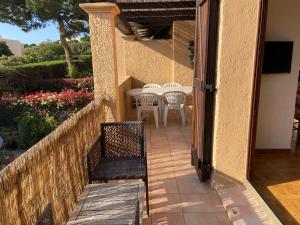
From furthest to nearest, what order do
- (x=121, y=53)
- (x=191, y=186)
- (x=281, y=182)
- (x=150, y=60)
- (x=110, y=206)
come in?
(x=121, y=53)
(x=150, y=60)
(x=191, y=186)
(x=281, y=182)
(x=110, y=206)

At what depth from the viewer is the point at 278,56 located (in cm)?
363

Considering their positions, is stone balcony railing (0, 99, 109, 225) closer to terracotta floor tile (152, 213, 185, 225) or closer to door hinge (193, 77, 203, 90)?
terracotta floor tile (152, 213, 185, 225)

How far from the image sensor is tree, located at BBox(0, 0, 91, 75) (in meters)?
11.6

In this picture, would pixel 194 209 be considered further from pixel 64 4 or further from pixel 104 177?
pixel 64 4

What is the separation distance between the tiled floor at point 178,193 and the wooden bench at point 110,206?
676 millimetres

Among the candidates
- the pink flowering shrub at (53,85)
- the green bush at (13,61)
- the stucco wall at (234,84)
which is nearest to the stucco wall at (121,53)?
the pink flowering shrub at (53,85)

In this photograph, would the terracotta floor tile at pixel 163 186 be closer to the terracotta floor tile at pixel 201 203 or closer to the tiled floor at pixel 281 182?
the terracotta floor tile at pixel 201 203

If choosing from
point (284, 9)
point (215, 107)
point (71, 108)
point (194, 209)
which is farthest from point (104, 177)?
point (71, 108)

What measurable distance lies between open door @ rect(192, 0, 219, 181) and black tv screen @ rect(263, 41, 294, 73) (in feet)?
3.26

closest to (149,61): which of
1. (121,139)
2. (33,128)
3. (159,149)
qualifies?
(33,128)

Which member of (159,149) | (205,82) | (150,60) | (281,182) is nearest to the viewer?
(205,82)

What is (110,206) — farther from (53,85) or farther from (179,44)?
(53,85)

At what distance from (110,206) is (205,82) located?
171cm

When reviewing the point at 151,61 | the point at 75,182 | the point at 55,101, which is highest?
the point at 151,61
